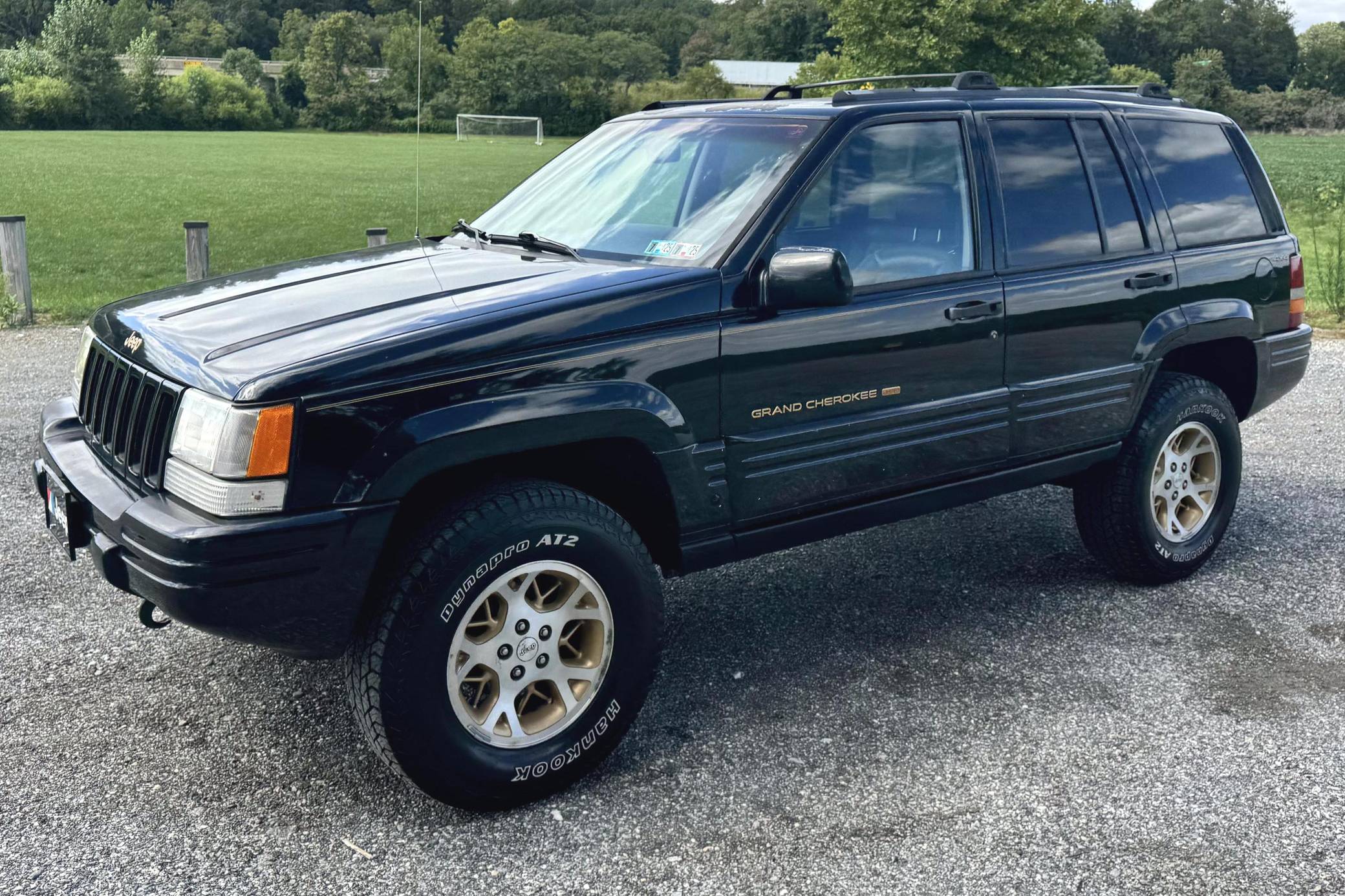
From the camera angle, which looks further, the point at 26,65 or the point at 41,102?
the point at 26,65

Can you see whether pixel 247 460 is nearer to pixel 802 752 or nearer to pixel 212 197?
pixel 802 752

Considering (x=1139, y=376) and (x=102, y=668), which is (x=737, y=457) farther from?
(x=102, y=668)

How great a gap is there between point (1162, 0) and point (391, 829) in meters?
95.1

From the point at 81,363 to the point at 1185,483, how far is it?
425cm

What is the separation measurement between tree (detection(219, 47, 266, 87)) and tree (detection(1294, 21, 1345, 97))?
2552 inches

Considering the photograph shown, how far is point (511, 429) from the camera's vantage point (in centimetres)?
310

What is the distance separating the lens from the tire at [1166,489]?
4746 millimetres

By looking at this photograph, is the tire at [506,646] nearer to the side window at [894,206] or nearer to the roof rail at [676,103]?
the side window at [894,206]

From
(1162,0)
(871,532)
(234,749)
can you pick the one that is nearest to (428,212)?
(871,532)

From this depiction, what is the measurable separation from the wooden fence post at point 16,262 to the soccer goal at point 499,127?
2666 centimetres

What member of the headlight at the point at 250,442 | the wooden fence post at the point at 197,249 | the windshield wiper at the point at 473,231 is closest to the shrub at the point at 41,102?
the wooden fence post at the point at 197,249

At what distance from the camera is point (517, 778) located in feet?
10.6

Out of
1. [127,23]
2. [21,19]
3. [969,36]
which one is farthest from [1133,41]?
[21,19]

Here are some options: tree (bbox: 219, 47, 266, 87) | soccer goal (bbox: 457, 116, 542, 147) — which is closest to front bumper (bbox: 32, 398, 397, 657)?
soccer goal (bbox: 457, 116, 542, 147)
